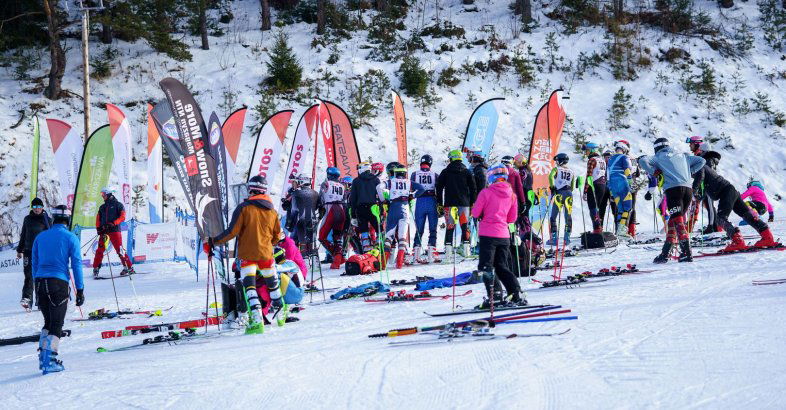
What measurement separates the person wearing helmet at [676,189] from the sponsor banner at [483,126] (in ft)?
18.8

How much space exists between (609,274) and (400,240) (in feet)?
13.3

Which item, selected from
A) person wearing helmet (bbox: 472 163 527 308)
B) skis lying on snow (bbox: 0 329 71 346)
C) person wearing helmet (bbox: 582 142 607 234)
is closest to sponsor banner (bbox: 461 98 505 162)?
person wearing helmet (bbox: 582 142 607 234)

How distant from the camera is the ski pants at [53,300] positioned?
19.6 ft

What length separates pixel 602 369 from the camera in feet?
13.8

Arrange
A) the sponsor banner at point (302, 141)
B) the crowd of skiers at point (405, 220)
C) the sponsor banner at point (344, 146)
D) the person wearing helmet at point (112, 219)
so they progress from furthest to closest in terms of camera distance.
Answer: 1. the sponsor banner at point (344, 146)
2. the sponsor banner at point (302, 141)
3. the person wearing helmet at point (112, 219)
4. the crowd of skiers at point (405, 220)

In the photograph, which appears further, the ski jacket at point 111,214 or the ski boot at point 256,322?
the ski jacket at point 111,214

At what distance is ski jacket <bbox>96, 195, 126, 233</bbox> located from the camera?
13.4 m

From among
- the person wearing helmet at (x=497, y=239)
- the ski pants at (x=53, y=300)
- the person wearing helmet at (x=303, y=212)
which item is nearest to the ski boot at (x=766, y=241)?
the person wearing helmet at (x=497, y=239)

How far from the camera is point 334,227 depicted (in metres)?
12.7

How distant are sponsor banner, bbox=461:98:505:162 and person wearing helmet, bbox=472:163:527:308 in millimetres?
8056

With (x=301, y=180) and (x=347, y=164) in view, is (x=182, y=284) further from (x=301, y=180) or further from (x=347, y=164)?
(x=347, y=164)

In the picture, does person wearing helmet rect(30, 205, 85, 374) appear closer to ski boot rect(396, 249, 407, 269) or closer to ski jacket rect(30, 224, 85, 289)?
ski jacket rect(30, 224, 85, 289)

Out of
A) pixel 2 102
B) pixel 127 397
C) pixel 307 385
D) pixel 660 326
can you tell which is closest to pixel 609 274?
pixel 660 326

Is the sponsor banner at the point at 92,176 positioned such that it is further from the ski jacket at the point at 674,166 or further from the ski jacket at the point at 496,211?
the ski jacket at the point at 674,166
